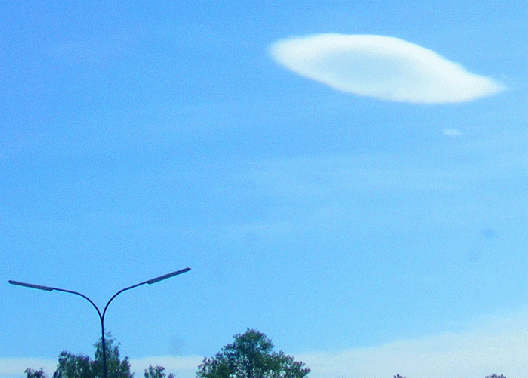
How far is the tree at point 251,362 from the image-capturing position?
449 ft

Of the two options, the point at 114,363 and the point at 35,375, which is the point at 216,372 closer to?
the point at 114,363

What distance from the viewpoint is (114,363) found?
125 metres

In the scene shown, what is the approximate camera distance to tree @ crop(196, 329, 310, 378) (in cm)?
13688

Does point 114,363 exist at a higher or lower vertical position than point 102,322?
higher

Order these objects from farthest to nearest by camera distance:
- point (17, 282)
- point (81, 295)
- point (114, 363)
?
point (114, 363)
point (81, 295)
point (17, 282)

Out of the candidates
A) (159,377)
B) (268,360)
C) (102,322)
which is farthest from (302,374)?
(102,322)

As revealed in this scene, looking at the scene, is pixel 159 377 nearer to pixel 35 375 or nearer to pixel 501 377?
pixel 35 375

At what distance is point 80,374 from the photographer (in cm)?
12469

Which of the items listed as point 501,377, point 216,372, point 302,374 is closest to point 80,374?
point 216,372

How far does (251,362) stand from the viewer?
138250 mm

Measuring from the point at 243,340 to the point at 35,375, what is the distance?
32.8 metres

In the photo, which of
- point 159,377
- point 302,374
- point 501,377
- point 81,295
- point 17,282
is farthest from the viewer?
point 501,377

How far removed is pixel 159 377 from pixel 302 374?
2759cm

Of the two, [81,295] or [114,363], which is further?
[114,363]
